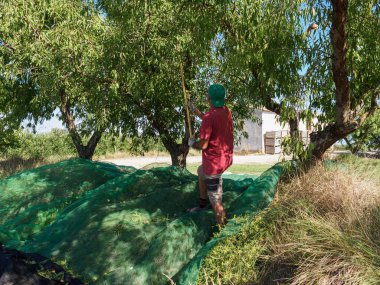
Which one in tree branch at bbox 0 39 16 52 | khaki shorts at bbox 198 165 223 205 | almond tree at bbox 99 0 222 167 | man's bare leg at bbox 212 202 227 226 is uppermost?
tree branch at bbox 0 39 16 52

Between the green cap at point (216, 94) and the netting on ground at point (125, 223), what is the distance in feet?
3.86

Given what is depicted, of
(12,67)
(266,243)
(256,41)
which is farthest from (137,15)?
(12,67)

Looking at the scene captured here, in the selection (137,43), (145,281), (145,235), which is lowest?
(145,281)

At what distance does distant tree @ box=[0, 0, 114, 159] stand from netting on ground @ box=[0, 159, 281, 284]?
1.84 m

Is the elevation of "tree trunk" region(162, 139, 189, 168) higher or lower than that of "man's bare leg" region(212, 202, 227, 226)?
higher

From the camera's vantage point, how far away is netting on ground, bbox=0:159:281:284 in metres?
4.45

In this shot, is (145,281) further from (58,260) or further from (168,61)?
(168,61)

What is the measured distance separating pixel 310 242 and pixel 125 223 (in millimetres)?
2188

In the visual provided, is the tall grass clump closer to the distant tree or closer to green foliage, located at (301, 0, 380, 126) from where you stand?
green foliage, located at (301, 0, 380, 126)

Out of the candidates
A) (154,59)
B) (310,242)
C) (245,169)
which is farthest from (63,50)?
(245,169)

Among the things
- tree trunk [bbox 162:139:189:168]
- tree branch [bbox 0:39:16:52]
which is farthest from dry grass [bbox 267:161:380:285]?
tree branch [bbox 0:39:16:52]

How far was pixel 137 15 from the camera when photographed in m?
6.54

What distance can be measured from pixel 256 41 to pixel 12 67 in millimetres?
6752

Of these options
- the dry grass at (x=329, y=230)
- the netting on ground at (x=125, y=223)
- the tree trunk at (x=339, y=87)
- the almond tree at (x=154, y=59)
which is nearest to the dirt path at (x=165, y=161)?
the almond tree at (x=154, y=59)
